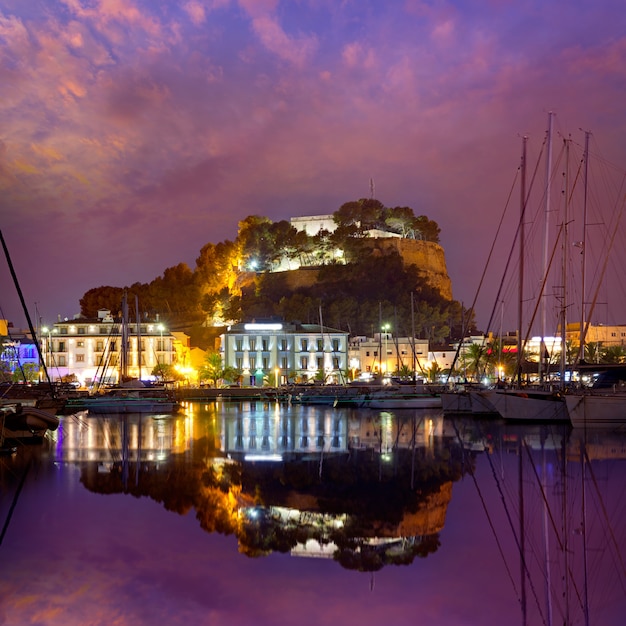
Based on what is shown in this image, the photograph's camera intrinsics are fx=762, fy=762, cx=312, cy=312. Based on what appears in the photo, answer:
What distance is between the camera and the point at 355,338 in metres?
84.2

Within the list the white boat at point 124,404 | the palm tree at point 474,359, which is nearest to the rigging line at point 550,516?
the white boat at point 124,404

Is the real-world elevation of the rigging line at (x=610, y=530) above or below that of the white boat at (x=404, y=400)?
above

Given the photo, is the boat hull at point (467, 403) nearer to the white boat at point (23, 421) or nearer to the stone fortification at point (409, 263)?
the white boat at point (23, 421)

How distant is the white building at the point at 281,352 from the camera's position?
7588 cm

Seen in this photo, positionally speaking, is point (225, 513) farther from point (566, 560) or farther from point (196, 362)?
point (196, 362)

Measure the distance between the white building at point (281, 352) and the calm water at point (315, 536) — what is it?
5208 cm

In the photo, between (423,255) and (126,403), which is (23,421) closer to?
(126,403)

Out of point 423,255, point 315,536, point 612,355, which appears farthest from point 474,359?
point 315,536

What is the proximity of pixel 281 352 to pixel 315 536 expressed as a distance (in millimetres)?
64628

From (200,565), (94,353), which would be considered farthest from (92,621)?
(94,353)

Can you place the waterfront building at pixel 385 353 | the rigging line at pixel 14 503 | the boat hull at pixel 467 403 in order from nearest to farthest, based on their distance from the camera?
the rigging line at pixel 14 503 < the boat hull at pixel 467 403 < the waterfront building at pixel 385 353

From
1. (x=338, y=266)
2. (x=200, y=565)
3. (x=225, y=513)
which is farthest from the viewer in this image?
(x=338, y=266)

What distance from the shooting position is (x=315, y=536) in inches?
478

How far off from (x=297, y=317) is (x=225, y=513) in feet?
250
